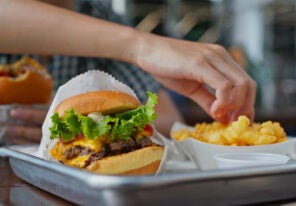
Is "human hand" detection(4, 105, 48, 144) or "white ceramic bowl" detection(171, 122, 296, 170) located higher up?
"white ceramic bowl" detection(171, 122, 296, 170)

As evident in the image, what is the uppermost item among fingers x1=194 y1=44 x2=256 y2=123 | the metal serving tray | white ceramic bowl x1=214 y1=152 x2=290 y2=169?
fingers x1=194 y1=44 x2=256 y2=123

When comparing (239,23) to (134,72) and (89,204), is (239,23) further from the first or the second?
(89,204)

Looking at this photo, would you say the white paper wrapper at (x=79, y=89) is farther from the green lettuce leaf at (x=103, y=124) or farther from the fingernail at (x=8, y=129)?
the fingernail at (x=8, y=129)

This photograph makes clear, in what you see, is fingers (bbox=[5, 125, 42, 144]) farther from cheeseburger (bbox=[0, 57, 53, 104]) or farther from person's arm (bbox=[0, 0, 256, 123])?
person's arm (bbox=[0, 0, 256, 123])

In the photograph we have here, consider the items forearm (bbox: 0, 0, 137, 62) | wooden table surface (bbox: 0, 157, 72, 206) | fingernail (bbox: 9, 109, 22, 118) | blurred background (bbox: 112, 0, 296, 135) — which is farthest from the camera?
blurred background (bbox: 112, 0, 296, 135)

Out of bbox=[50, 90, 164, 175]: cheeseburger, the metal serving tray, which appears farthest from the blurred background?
the metal serving tray

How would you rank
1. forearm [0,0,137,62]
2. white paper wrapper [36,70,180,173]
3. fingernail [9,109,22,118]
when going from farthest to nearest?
fingernail [9,109,22,118] → forearm [0,0,137,62] → white paper wrapper [36,70,180,173]

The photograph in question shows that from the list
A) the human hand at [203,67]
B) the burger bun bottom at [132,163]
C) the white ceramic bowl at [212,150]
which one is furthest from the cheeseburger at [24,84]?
the burger bun bottom at [132,163]
